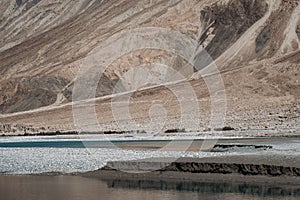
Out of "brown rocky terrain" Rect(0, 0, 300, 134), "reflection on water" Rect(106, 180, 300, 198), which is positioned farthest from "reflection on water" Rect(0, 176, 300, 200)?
"brown rocky terrain" Rect(0, 0, 300, 134)

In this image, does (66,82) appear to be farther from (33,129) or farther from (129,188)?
(129,188)

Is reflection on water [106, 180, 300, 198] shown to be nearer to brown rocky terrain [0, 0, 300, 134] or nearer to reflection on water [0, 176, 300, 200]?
reflection on water [0, 176, 300, 200]

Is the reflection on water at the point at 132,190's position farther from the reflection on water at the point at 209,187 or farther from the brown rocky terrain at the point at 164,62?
the brown rocky terrain at the point at 164,62

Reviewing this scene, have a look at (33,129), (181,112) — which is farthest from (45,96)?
(181,112)

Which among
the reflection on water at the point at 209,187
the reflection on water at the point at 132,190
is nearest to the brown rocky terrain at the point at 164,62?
the reflection on water at the point at 209,187

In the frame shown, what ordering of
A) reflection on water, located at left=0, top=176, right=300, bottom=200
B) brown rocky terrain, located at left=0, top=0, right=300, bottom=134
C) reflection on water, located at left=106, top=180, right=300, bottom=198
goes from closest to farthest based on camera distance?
reflection on water, located at left=0, top=176, right=300, bottom=200 < reflection on water, located at left=106, top=180, right=300, bottom=198 < brown rocky terrain, located at left=0, top=0, right=300, bottom=134

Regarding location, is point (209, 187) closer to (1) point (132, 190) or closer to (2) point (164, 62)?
(1) point (132, 190)

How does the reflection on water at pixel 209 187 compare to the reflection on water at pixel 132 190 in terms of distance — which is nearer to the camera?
the reflection on water at pixel 132 190
